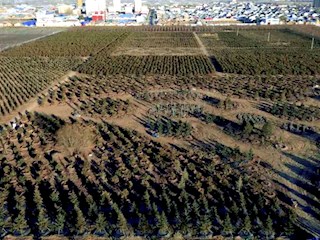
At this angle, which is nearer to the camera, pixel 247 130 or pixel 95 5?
pixel 247 130

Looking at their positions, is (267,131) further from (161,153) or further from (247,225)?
(247,225)

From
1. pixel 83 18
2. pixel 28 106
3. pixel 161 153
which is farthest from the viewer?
pixel 83 18

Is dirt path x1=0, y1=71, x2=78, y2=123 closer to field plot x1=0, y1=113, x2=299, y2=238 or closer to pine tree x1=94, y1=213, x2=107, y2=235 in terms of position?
field plot x1=0, y1=113, x2=299, y2=238

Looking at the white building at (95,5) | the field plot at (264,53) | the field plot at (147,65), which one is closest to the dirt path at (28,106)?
the field plot at (147,65)

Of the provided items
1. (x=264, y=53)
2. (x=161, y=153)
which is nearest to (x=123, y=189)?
(x=161, y=153)

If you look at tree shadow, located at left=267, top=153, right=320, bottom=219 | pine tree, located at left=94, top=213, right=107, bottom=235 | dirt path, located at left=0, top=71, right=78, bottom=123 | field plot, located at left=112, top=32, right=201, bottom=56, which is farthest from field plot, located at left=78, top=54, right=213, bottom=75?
pine tree, located at left=94, top=213, right=107, bottom=235

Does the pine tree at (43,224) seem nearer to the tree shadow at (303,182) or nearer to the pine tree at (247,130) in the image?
the tree shadow at (303,182)

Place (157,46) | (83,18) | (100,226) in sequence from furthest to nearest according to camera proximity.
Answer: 1. (83,18)
2. (157,46)
3. (100,226)
